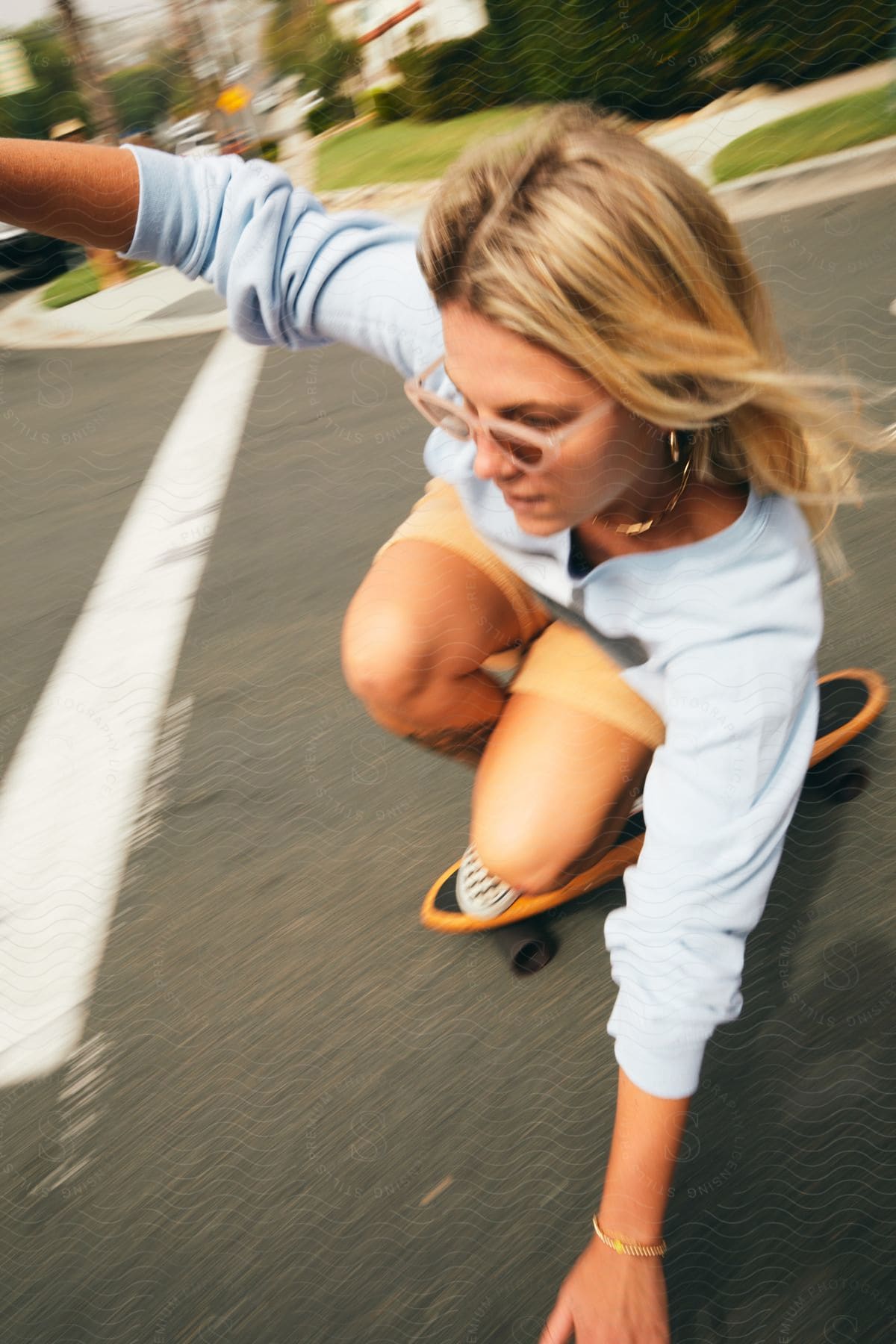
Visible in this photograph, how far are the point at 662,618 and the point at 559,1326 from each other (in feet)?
1.41

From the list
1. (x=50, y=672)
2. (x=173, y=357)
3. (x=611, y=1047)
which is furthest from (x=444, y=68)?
(x=50, y=672)

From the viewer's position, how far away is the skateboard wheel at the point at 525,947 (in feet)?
3.58

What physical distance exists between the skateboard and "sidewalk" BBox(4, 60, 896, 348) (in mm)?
548

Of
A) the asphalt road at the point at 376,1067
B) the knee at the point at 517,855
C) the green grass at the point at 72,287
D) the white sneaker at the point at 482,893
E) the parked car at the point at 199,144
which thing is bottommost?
the asphalt road at the point at 376,1067

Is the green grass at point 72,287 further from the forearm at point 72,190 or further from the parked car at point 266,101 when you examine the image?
the parked car at point 266,101

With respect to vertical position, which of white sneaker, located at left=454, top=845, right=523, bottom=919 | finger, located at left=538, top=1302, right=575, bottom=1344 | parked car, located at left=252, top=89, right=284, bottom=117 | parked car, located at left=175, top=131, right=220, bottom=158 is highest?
parked car, located at left=252, top=89, right=284, bottom=117

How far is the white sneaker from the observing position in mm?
1087

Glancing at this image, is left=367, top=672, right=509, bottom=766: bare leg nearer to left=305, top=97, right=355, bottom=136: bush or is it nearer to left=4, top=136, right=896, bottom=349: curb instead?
left=4, top=136, right=896, bottom=349: curb

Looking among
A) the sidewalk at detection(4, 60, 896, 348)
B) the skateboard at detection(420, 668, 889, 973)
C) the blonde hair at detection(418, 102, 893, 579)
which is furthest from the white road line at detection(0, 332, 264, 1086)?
the blonde hair at detection(418, 102, 893, 579)

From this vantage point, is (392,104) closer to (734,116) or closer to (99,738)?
(734,116)

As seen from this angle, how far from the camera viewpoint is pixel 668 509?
70 centimetres

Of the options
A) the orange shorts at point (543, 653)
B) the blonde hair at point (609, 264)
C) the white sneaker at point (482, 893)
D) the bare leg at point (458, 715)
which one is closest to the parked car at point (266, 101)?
the blonde hair at point (609, 264)

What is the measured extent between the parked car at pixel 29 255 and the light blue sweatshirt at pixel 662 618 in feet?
0.18

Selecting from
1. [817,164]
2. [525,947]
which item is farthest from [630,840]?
[817,164]
